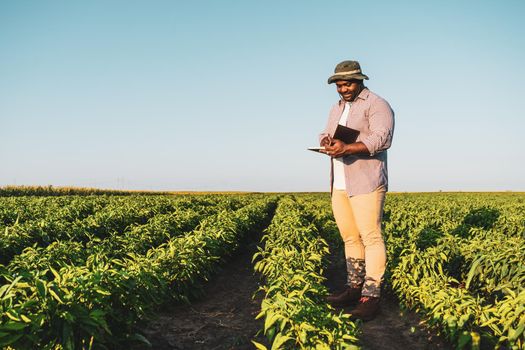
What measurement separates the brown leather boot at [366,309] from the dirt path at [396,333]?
9 centimetres

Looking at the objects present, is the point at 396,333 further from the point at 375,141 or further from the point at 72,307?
the point at 72,307

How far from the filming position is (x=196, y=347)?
348 cm

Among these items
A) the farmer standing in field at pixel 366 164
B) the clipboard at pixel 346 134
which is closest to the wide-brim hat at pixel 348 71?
the farmer standing in field at pixel 366 164

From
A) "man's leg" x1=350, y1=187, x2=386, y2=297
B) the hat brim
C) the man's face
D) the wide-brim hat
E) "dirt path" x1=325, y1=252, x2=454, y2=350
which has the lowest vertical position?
"dirt path" x1=325, y1=252, x2=454, y2=350

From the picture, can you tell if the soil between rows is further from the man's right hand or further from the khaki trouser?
the man's right hand

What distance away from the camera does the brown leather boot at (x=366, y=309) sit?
3902 mm

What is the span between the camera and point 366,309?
3.92 m

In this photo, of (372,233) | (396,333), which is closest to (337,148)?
(372,233)

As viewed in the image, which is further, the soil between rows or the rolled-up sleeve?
the rolled-up sleeve

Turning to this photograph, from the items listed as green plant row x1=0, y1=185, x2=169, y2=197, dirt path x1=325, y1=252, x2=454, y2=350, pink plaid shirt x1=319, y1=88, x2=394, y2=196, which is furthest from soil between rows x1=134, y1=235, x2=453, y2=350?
green plant row x1=0, y1=185, x2=169, y2=197

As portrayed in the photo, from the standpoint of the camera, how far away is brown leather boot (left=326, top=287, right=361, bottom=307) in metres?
4.24

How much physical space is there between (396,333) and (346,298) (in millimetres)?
651

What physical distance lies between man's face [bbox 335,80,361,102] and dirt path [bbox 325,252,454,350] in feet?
7.50

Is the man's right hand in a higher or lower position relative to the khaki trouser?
higher
